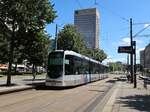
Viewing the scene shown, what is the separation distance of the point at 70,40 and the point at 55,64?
1778 inches

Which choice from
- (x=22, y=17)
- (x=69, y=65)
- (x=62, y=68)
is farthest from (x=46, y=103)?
(x=69, y=65)

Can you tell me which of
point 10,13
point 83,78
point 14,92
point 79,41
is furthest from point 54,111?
point 79,41

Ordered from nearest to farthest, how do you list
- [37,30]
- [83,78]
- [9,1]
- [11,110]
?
[11,110], [9,1], [37,30], [83,78]

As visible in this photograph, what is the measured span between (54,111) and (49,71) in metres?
17.9

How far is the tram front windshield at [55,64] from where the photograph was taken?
3323 cm

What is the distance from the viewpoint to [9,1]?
3062 centimetres

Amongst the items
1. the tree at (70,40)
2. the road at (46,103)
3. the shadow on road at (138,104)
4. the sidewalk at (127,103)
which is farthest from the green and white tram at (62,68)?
the tree at (70,40)

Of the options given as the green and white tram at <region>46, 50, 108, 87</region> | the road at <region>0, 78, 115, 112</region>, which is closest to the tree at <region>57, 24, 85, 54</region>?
the green and white tram at <region>46, 50, 108, 87</region>

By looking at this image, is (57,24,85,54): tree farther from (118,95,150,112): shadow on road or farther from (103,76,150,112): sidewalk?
(118,95,150,112): shadow on road

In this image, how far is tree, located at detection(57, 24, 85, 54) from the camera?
7788 cm

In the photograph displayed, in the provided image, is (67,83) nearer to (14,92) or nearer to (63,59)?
(63,59)

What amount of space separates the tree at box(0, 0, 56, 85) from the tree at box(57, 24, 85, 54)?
44.1m

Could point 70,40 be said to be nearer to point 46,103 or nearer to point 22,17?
point 22,17

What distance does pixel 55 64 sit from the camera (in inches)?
1328
